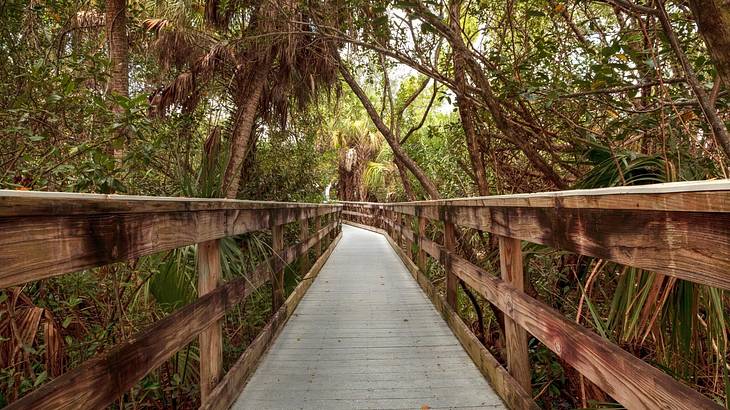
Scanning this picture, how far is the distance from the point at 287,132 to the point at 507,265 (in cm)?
656

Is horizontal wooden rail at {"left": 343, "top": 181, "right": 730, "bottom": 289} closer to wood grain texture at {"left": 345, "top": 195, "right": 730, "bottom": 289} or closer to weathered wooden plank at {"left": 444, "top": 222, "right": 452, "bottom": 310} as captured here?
wood grain texture at {"left": 345, "top": 195, "right": 730, "bottom": 289}

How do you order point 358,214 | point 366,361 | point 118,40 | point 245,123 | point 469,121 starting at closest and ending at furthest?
point 366,361 → point 469,121 → point 118,40 → point 245,123 → point 358,214

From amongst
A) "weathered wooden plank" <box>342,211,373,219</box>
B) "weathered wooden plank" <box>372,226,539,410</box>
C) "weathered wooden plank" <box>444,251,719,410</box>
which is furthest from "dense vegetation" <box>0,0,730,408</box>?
"weathered wooden plank" <box>342,211,373,219</box>

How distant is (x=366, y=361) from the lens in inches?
117

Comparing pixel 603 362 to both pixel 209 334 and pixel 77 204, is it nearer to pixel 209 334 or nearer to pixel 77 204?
pixel 77 204

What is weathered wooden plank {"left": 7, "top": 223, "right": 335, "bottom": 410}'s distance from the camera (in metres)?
1.05

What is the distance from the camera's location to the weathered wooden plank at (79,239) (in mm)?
932

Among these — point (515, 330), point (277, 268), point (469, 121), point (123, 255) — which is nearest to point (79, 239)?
point (123, 255)

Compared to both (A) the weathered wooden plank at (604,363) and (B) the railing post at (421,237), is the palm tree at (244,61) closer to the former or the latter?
(B) the railing post at (421,237)

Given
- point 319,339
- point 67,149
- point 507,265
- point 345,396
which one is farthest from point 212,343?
point 67,149

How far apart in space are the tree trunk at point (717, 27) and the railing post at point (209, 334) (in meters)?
Result: 2.33

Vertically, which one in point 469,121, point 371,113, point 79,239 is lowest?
point 79,239

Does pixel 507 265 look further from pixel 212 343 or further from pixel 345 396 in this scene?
pixel 212 343

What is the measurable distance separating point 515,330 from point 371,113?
5770 mm
